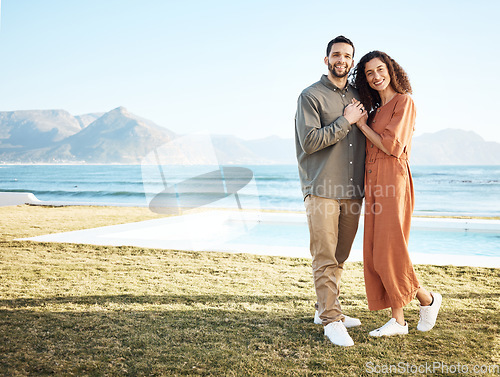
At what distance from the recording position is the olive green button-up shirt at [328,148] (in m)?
2.16

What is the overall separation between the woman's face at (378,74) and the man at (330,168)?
0.34ft

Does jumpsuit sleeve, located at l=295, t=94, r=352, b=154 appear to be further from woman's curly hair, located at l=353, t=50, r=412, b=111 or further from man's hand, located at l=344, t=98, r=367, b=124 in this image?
woman's curly hair, located at l=353, t=50, r=412, b=111

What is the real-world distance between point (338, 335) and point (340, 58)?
1.37 metres

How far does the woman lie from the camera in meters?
2.15

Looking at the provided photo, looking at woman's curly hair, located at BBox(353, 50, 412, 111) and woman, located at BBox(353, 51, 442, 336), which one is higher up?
woman's curly hair, located at BBox(353, 50, 412, 111)

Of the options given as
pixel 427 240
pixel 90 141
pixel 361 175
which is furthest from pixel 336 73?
pixel 90 141

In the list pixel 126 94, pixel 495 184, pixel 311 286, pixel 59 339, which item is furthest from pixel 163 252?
pixel 126 94

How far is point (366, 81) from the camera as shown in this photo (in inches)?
91.4

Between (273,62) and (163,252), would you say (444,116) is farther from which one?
(163,252)

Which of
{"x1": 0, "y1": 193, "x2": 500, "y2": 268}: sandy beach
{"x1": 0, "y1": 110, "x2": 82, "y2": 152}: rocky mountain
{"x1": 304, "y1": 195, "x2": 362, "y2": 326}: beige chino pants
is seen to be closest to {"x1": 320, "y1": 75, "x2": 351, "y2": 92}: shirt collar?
{"x1": 304, "y1": 195, "x2": 362, "y2": 326}: beige chino pants

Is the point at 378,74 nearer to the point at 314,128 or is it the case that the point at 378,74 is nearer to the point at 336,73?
the point at 336,73

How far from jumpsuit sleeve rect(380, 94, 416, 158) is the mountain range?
43491mm

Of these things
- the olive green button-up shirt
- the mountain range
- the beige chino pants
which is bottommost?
the mountain range

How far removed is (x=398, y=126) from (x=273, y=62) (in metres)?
41.6
